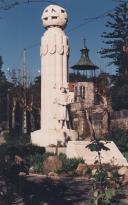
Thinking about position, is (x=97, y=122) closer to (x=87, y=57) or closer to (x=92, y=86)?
(x=92, y=86)

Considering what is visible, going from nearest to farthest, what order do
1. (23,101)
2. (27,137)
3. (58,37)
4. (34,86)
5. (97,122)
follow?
(58,37), (27,137), (97,122), (23,101), (34,86)

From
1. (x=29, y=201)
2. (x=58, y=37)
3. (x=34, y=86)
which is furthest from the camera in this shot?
(x=34, y=86)

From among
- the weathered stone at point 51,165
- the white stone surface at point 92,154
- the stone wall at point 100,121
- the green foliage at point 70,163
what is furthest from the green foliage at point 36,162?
A: the stone wall at point 100,121

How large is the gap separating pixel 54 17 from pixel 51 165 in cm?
970

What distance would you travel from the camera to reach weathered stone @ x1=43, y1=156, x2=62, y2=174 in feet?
63.7

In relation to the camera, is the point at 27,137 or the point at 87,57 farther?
the point at 87,57

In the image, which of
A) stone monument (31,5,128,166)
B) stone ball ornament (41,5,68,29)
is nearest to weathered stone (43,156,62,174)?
stone monument (31,5,128,166)

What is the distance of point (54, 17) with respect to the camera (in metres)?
26.9

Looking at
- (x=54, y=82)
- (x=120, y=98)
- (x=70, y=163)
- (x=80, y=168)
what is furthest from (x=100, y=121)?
(x=80, y=168)

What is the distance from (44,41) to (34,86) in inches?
739

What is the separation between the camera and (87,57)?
5266 cm

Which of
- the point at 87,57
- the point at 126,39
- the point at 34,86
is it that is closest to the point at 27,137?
the point at 34,86

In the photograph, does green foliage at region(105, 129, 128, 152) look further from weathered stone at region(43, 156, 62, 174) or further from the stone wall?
weathered stone at region(43, 156, 62, 174)

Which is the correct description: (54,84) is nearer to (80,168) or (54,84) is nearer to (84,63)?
(80,168)
